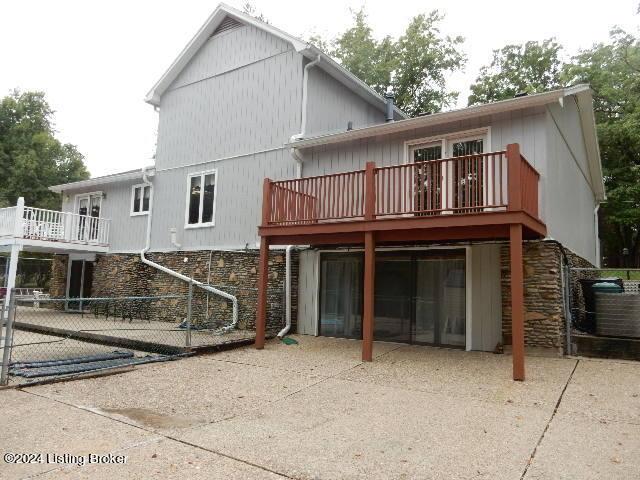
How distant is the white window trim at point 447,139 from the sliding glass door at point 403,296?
2.18 m

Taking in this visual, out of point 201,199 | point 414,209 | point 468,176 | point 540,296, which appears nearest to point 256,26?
point 201,199

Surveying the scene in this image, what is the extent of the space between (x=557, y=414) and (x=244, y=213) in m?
9.09

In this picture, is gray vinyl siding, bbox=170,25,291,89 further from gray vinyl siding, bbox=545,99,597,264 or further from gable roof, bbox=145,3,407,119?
gray vinyl siding, bbox=545,99,597,264

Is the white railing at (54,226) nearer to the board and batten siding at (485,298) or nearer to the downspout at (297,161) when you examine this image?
the downspout at (297,161)

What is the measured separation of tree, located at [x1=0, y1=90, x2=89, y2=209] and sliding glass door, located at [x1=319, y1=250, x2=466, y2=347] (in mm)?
23449

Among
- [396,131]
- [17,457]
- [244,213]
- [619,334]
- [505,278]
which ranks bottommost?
[17,457]

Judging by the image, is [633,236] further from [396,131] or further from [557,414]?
[557,414]

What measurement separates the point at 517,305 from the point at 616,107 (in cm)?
2012

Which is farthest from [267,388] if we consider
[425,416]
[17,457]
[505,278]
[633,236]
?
[633,236]

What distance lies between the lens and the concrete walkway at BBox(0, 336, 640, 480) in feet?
11.7

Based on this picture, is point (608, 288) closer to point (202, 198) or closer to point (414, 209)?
point (414, 209)

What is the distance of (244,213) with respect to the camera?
12.2 m

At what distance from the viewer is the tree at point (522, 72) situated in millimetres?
23297

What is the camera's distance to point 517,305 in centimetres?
664
